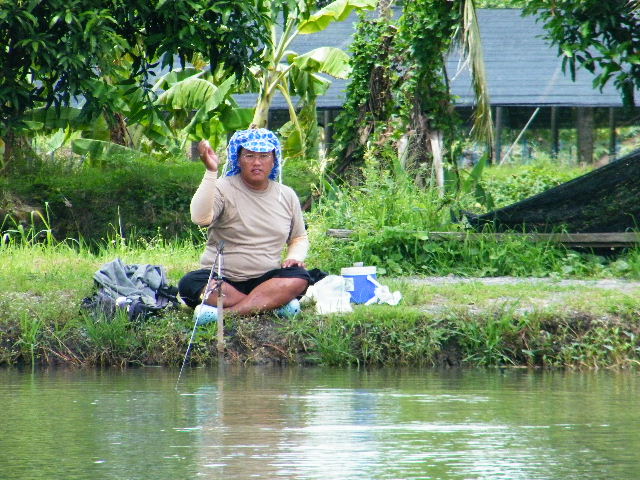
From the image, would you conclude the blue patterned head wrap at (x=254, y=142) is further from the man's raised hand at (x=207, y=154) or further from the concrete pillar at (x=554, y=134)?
the concrete pillar at (x=554, y=134)

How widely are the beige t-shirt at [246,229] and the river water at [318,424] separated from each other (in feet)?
2.88

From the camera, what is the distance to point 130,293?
8648 mm

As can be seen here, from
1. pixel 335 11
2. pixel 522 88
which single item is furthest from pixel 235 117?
pixel 522 88

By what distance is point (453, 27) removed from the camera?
12.7m

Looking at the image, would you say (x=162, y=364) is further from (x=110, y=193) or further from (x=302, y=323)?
(x=110, y=193)

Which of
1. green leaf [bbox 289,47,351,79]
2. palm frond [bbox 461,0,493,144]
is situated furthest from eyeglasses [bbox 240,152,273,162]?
green leaf [bbox 289,47,351,79]

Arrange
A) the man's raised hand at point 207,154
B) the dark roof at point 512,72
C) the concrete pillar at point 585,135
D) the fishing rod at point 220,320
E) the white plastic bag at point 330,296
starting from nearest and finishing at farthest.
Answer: the man's raised hand at point 207,154, the fishing rod at point 220,320, the white plastic bag at point 330,296, the dark roof at point 512,72, the concrete pillar at point 585,135

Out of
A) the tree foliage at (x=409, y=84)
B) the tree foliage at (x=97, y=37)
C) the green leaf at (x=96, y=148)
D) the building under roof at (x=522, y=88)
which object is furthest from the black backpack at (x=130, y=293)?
the building under roof at (x=522, y=88)

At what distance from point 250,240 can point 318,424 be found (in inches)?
118

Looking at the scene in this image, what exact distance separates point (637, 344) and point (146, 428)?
420 centimetres

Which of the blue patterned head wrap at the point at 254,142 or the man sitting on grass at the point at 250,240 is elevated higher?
the blue patterned head wrap at the point at 254,142

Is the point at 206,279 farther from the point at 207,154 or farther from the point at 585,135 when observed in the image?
the point at 585,135

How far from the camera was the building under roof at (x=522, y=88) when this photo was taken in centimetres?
2425

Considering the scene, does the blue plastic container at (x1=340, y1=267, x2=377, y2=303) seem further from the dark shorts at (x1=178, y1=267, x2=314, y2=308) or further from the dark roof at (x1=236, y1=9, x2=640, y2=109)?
the dark roof at (x1=236, y1=9, x2=640, y2=109)
